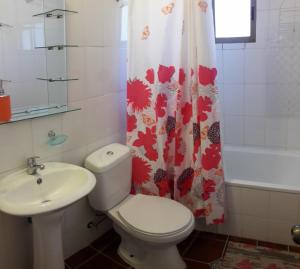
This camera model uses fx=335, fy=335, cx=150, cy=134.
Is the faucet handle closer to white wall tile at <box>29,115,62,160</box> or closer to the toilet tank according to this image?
white wall tile at <box>29,115,62,160</box>

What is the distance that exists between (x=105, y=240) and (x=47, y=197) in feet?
2.85

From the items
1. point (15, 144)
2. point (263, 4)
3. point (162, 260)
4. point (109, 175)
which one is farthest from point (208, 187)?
point (263, 4)

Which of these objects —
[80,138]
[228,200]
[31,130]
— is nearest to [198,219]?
[228,200]

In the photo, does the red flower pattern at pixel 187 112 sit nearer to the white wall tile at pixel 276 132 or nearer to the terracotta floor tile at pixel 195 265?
the terracotta floor tile at pixel 195 265

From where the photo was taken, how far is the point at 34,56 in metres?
1.83

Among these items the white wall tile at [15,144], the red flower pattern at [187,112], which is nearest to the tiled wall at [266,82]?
the red flower pattern at [187,112]

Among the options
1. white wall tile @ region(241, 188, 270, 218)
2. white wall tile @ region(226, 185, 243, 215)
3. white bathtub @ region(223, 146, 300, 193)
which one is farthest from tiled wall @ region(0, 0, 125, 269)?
white bathtub @ region(223, 146, 300, 193)

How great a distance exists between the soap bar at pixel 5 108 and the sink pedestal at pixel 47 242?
0.50 metres

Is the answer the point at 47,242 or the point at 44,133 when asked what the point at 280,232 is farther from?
the point at 44,133

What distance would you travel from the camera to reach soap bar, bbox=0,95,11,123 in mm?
1569

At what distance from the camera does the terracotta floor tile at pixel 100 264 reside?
7.25 ft

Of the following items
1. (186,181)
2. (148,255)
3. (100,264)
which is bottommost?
(100,264)

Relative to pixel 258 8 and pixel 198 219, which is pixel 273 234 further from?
pixel 258 8

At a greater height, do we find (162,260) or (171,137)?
(171,137)
